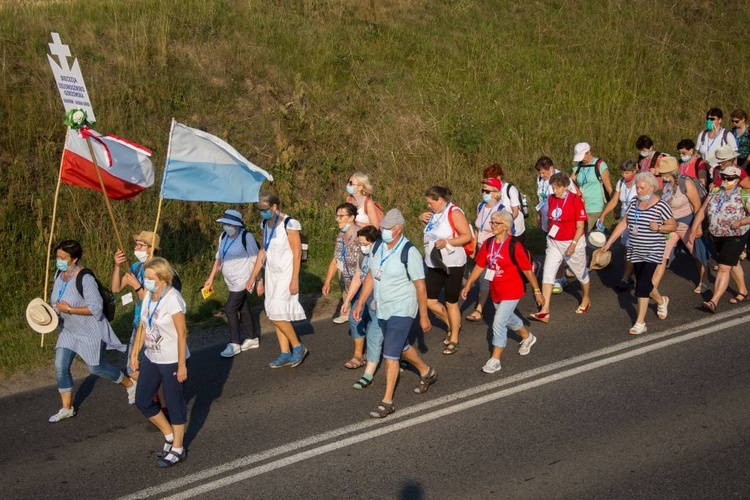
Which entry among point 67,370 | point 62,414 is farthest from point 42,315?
point 62,414

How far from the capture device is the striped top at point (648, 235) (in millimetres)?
Result: 9750

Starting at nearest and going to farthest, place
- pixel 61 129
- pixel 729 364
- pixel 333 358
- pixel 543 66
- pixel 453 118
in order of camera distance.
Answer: pixel 729 364, pixel 333 358, pixel 61 129, pixel 453 118, pixel 543 66

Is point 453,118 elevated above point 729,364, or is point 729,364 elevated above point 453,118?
point 453,118

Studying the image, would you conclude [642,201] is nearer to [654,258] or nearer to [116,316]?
[654,258]

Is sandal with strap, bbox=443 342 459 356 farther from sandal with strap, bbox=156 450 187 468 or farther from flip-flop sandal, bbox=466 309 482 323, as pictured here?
sandal with strap, bbox=156 450 187 468

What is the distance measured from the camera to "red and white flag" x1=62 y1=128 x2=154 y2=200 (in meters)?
9.23

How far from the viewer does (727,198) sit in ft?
34.0

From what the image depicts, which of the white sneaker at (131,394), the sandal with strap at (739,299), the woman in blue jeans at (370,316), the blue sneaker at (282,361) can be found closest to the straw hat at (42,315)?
the white sneaker at (131,394)

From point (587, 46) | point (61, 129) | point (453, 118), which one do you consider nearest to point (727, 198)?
point (453, 118)

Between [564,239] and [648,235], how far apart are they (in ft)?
3.51

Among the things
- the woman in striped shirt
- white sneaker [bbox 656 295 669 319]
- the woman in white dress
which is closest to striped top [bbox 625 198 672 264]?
the woman in striped shirt

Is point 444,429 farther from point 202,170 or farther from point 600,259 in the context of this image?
point 600,259

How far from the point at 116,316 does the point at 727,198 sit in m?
7.61

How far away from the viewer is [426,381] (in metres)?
8.48
